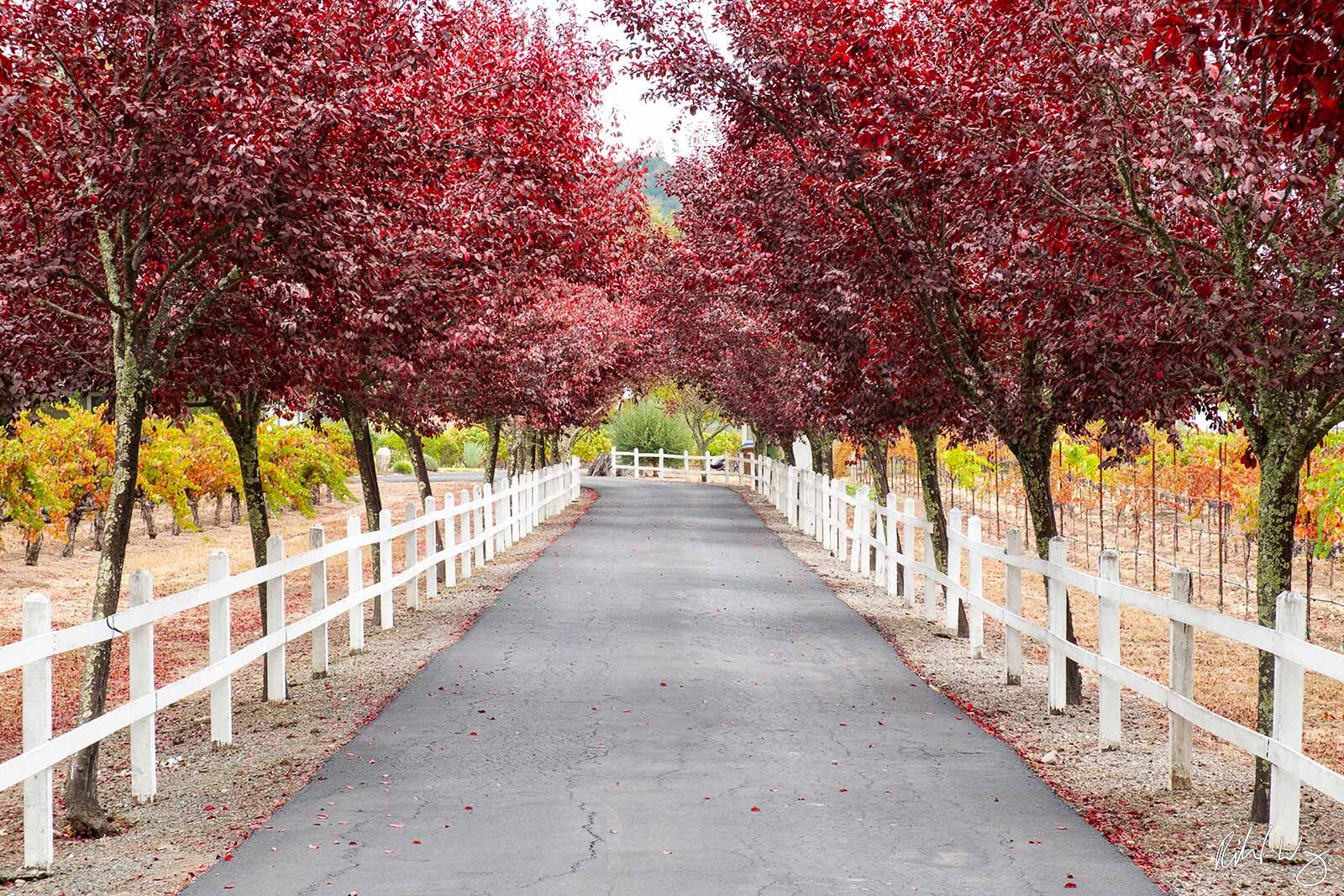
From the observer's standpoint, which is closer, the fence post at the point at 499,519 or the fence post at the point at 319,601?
the fence post at the point at 319,601

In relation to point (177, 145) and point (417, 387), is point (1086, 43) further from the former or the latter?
point (417, 387)

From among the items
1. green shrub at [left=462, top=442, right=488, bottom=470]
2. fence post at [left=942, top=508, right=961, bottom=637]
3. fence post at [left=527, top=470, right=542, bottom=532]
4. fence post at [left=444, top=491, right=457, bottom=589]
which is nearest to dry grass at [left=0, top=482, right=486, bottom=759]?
fence post at [left=444, top=491, right=457, bottom=589]

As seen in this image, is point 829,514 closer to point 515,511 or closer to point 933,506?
point 515,511

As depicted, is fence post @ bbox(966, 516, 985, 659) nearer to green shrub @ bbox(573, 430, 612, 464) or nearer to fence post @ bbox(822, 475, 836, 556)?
fence post @ bbox(822, 475, 836, 556)

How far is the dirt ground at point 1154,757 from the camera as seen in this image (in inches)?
242

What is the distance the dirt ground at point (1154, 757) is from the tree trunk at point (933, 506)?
36 centimetres

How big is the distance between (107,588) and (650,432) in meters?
60.5

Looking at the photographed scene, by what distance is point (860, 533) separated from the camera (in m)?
20.6

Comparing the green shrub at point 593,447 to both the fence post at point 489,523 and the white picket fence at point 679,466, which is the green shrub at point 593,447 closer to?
the white picket fence at point 679,466

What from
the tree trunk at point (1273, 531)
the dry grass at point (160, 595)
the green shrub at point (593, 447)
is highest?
the green shrub at point (593, 447)

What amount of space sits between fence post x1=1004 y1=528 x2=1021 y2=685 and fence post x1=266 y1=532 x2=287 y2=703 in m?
5.48

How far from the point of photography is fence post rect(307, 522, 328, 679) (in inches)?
435

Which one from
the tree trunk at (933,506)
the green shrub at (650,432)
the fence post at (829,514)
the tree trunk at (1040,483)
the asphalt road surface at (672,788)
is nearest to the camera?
the asphalt road surface at (672,788)

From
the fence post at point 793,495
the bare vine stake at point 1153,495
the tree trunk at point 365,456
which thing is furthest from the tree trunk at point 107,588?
the fence post at point 793,495
